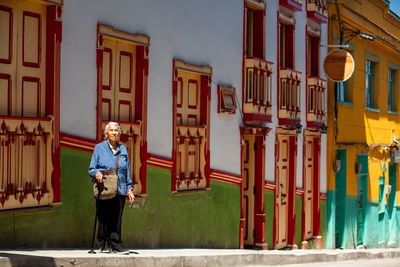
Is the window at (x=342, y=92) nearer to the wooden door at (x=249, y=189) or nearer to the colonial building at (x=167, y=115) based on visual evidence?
the colonial building at (x=167, y=115)

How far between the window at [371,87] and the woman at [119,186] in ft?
50.9

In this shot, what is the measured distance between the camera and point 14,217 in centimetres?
832

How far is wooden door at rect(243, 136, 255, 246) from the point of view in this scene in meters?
15.4

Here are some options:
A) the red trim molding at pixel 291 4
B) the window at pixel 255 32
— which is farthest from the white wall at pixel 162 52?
the red trim molding at pixel 291 4

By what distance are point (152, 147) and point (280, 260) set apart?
377 cm

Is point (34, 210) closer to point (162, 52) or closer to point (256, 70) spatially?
point (162, 52)

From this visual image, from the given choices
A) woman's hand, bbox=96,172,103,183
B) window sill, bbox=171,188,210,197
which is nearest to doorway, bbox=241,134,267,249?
window sill, bbox=171,188,210,197

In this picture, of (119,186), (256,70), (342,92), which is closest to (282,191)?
(256,70)

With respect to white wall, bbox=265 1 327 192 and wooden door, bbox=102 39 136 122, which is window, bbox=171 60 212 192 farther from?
white wall, bbox=265 1 327 192

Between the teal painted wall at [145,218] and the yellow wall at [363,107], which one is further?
the yellow wall at [363,107]

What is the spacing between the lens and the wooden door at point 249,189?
1545 centimetres

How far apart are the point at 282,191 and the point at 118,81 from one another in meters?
7.60

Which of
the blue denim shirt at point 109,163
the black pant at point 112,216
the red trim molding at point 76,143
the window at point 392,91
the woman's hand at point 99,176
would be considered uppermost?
the window at point 392,91

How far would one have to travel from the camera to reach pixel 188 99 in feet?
40.9
